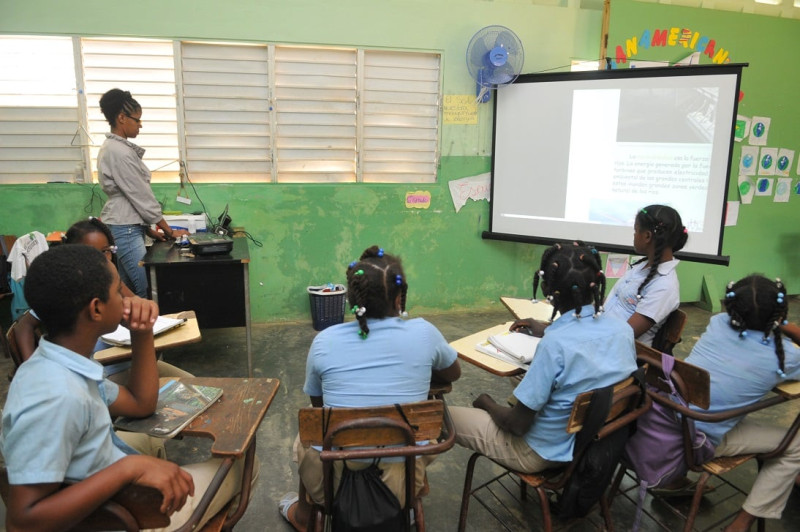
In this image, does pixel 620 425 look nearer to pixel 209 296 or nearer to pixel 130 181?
pixel 209 296

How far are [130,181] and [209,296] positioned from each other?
Result: 898 millimetres

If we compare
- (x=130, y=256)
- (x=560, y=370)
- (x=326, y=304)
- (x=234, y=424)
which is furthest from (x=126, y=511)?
(x=326, y=304)

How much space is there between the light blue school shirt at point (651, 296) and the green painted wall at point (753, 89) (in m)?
2.91

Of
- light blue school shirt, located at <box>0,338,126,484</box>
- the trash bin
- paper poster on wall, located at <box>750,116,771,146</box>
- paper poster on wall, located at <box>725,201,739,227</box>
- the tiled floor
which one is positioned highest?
paper poster on wall, located at <box>750,116,771,146</box>

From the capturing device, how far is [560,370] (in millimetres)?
1607

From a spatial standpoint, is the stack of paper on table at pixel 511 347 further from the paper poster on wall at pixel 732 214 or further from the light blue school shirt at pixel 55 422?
the paper poster on wall at pixel 732 214

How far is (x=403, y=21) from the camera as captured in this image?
14.1ft

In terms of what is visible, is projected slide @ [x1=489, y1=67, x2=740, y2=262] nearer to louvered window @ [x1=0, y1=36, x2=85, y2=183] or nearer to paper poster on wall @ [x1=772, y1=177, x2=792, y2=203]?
paper poster on wall @ [x1=772, y1=177, x2=792, y2=203]

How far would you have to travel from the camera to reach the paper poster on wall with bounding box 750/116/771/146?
4.92 meters

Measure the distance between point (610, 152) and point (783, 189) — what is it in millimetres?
2470

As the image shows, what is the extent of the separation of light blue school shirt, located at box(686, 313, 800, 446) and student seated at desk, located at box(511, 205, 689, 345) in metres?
0.41

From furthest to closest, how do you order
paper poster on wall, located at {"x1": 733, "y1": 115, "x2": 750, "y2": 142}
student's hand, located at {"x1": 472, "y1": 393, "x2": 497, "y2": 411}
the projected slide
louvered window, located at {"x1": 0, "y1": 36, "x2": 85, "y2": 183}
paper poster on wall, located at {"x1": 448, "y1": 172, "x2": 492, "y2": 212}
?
paper poster on wall, located at {"x1": 733, "y1": 115, "x2": 750, "y2": 142}, paper poster on wall, located at {"x1": 448, "y1": 172, "x2": 492, "y2": 212}, louvered window, located at {"x1": 0, "y1": 36, "x2": 85, "y2": 183}, the projected slide, student's hand, located at {"x1": 472, "y1": 393, "x2": 497, "y2": 411}

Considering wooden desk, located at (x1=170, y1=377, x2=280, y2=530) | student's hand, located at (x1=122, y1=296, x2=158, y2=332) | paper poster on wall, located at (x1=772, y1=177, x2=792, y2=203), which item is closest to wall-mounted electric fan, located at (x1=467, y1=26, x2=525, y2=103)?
paper poster on wall, located at (x1=772, y1=177, x2=792, y2=203)

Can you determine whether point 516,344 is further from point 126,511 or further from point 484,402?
point 126,511
